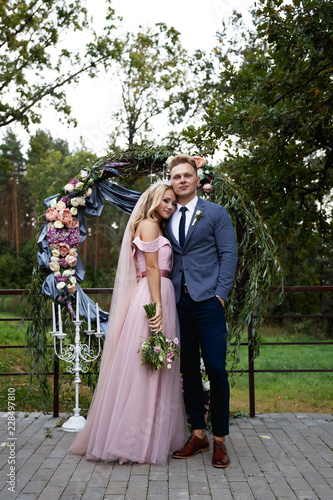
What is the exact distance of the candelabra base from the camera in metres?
4.34

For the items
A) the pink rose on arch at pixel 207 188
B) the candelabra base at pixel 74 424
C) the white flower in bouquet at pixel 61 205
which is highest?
the pink rose on arch at pixel 207 188

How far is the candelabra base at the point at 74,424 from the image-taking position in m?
4.34

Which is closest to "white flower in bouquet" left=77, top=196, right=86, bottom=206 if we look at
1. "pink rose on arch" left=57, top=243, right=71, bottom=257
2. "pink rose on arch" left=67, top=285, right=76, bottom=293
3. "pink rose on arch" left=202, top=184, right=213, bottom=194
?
"pink rose on arch" left=57, top=243, right=71, bottom=257

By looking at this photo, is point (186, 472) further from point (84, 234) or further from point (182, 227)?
point (84, 234)

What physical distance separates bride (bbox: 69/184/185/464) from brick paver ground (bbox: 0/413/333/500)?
16cm

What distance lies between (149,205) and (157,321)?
0.92m

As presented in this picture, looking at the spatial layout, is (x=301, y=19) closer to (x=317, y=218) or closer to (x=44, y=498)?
(x=317, y=218)

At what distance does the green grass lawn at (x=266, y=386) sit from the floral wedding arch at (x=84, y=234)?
0.40 metres

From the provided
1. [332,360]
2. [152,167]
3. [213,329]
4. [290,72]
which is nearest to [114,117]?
[332,360]

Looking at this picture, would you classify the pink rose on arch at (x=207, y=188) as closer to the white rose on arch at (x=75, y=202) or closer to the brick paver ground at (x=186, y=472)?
the white rose on arch at (x=75, y=202)

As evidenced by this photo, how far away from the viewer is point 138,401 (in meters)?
3.53

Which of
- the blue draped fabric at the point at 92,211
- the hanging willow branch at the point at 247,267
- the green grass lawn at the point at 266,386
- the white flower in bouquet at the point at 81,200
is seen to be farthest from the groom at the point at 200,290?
the white flower in bouquet at the point at 81,200

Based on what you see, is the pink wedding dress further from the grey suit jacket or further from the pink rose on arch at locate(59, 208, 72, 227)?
the pink rose on arch at locate(59, 208, 72, 227)

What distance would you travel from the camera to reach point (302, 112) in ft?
19.7
